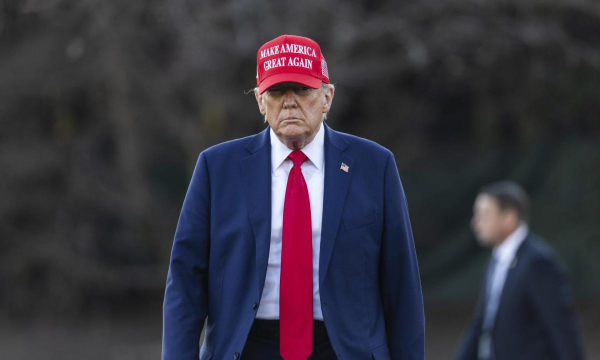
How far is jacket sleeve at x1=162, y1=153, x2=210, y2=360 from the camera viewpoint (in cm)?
355

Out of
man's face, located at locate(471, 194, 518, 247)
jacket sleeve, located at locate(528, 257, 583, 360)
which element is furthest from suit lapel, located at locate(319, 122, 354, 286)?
man's face, located at locate(471, 194, 518, 247)

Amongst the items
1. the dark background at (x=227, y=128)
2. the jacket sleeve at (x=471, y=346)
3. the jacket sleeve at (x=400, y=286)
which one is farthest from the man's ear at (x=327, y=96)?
the dark background at (x=227, y=128)

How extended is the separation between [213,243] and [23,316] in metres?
10.3

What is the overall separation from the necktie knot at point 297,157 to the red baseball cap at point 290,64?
27 cm

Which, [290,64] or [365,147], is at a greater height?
[290,64]

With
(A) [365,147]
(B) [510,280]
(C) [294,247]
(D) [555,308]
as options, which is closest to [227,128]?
(B) [510,280]

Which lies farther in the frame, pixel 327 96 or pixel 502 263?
pixel 502 263

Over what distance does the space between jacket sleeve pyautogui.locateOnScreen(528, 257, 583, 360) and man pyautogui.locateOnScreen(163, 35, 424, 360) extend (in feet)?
9.99

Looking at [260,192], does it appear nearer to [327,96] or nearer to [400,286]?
[327,96]

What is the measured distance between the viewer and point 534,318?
6559mm

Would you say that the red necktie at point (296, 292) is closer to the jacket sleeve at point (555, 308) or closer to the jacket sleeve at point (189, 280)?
the jacket sleeve at point (189, 280)

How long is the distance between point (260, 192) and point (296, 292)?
421 millimetres

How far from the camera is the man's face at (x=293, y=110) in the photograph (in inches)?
141

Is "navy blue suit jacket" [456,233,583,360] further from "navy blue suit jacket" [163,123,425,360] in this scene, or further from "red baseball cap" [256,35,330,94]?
"red baseball cap" [256,35,330,94]
